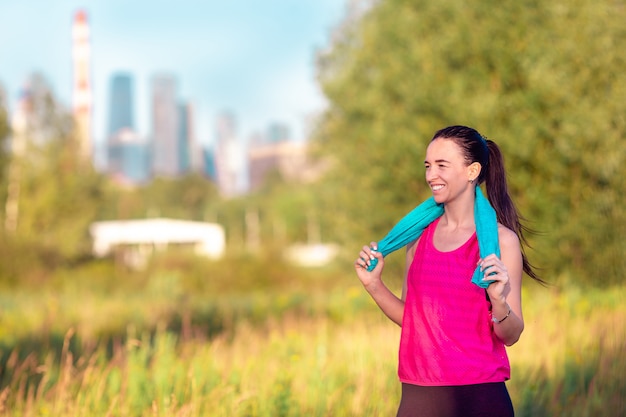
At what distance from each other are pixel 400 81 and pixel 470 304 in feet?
50.6

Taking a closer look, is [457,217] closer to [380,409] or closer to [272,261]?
[380,409]

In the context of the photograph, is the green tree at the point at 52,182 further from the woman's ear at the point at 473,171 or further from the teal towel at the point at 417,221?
the woman's ear at the point at 473,171

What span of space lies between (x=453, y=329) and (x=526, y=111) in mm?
12165

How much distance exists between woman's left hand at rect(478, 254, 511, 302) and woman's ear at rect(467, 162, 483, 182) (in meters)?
0.42

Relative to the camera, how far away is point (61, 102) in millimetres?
38625

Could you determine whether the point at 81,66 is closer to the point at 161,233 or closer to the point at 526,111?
the point at 161,233

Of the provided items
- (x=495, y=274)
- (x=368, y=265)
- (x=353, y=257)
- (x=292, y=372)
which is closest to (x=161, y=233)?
(x=353, y=257)

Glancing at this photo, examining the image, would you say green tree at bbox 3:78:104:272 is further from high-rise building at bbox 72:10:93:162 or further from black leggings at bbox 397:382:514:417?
high-rise building at bbox 72:10:93:162

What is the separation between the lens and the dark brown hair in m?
2.90

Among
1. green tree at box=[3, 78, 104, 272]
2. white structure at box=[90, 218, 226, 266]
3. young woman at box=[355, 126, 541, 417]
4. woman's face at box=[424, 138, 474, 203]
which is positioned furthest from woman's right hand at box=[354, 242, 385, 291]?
white structure at box=[90, 218, 226, 266]

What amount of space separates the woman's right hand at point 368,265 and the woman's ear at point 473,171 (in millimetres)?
389

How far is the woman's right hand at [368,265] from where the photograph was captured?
2.96 m

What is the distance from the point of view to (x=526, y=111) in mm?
14391

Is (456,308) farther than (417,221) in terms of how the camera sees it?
No
